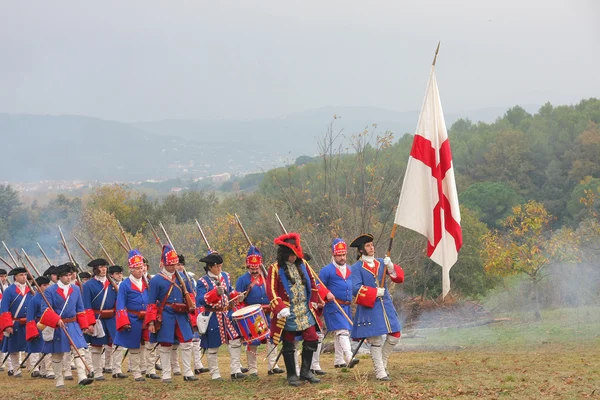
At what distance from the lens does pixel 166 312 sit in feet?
51.9

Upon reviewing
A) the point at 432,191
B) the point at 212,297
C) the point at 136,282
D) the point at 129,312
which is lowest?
the point at 129,312

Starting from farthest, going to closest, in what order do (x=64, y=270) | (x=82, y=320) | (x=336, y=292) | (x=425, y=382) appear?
(x=64, y=270)
(x=82, y=320)
(x=336, y=292)
(x=425, y=382)

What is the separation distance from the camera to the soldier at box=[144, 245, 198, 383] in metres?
15.7

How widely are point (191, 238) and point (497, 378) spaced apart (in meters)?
36.4

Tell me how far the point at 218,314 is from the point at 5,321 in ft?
20.6

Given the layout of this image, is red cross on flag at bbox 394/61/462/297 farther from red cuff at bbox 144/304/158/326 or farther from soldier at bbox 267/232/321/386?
red cuff at bbox 144/304/158/326

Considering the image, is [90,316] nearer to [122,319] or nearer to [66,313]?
[66,313]

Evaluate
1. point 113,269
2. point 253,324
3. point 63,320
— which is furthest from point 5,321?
point 253,324

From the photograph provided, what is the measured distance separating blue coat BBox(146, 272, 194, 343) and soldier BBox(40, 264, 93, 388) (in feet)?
5.12

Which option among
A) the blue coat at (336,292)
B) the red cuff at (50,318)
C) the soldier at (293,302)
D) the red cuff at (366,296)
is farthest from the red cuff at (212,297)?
the red cuff at (50,318)

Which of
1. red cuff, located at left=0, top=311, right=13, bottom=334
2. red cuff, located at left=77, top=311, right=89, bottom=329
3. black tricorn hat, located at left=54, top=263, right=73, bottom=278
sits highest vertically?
black tricorn hat, located at left=54, top=263, right=73, bottom=278

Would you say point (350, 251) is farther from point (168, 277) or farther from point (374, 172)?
point (168, 277)

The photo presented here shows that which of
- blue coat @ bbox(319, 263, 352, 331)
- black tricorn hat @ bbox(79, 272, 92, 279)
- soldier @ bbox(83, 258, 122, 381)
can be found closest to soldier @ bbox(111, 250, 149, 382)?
soldier @ bbox(83, 258, 122, 381)

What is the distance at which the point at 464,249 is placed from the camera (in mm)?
41750
